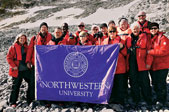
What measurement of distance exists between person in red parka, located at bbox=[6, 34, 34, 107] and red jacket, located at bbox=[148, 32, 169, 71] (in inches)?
155

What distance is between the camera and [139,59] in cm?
527

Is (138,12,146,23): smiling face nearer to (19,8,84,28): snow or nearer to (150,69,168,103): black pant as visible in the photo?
(150,69,168,103): black pant

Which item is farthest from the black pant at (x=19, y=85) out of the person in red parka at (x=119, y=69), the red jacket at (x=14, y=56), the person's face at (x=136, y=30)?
the person's face at (x=136, y=30)

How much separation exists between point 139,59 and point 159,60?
1.96ft

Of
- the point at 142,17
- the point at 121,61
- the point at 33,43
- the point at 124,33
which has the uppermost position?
the point at 142,17

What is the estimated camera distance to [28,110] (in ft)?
19.2

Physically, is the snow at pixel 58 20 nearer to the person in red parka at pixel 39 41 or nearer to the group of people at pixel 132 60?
the person in red parka at pixel 39 41

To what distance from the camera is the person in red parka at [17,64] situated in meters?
5.91

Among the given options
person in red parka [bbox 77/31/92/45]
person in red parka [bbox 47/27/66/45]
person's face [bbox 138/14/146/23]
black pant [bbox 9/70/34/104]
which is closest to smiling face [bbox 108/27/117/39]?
person in red parka [bbox 77/31/92/45]

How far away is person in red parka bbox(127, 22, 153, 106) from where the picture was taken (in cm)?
520

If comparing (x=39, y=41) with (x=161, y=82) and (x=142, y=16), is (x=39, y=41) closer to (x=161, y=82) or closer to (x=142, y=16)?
(x=142, y=16)

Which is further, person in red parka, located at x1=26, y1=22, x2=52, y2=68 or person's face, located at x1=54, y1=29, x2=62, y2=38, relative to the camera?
person in red parka, located at x1=26, y1=22, x2=52, y2=68

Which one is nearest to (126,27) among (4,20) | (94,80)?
(94,80)

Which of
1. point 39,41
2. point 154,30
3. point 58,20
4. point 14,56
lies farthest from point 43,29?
point 58,20
